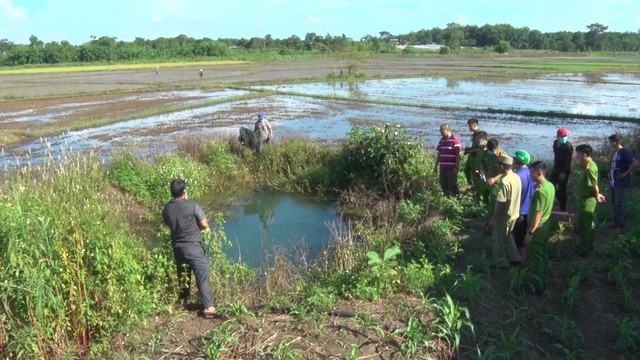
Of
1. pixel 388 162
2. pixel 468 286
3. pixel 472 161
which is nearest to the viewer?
pixel 468 286

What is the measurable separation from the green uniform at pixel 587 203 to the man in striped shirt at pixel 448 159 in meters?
2.58

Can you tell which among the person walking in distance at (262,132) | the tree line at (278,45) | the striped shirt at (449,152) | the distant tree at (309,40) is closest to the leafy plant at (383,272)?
the striped shirt at (449,152)

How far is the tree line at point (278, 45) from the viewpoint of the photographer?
7206 cm

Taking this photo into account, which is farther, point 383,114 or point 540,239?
point 383,114

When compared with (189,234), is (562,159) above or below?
above

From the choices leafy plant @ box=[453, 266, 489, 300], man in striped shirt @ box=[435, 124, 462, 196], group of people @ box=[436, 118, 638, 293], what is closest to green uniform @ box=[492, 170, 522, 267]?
group of people @ box=[436, 118, 638, 293]

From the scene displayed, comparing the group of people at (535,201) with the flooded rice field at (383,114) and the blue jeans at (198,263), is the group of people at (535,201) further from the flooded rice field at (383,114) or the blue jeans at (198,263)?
the flooded rice field at (383,114)

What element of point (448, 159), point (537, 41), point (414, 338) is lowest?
point (414, 338)

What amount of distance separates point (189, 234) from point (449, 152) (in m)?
5.15

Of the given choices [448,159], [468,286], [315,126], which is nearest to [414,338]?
[468,286]

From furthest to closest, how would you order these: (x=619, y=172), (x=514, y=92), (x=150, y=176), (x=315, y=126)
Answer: (x=514, y=92) < (x=315, y=126) < (x=150, y=176) < (x=619, y=172)

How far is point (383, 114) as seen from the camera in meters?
23.7

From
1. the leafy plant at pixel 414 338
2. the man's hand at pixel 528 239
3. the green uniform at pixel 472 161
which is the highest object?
the green uniform at pixel 472 161

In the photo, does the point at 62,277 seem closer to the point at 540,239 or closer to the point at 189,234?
the point at 189,234
